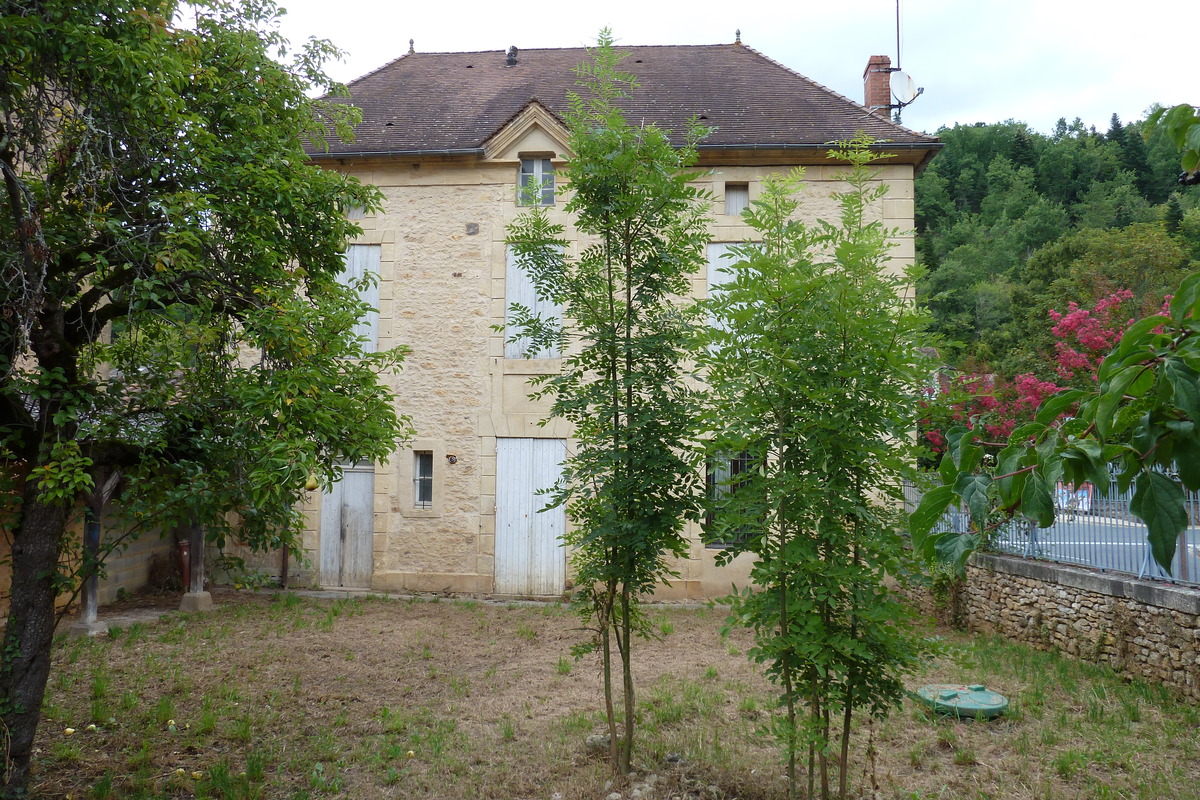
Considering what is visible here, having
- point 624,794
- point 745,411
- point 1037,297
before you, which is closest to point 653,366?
point 745,411

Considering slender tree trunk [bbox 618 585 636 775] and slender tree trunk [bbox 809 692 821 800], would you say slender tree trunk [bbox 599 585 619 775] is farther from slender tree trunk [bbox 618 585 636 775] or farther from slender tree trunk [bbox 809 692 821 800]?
slender tree trunk [bbox 809 692 821 800]

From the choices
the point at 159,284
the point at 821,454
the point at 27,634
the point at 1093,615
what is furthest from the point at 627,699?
the point at 1093,615

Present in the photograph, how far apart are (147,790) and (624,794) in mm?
2861

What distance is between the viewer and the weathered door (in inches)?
432

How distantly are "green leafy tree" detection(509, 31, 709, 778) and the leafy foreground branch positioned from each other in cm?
282

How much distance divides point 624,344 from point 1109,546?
5706 millimetres

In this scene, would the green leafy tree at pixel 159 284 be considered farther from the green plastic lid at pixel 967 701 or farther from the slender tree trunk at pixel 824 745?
the green plastic lid at pixel 967 701

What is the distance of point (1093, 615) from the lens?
6.91 metres

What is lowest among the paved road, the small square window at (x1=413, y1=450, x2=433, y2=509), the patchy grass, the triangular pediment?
the patchy grass

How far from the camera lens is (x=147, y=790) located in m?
4.32

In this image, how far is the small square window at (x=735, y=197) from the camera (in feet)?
35.5

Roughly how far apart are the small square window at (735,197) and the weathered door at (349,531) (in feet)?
22.1

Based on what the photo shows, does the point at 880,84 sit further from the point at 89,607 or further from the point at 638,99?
the point at 89,607

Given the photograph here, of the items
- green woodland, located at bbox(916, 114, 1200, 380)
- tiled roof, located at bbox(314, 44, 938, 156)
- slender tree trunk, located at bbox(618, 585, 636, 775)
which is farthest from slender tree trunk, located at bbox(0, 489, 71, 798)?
green woodland, located at bbox(916, 114, 1200, 380)
